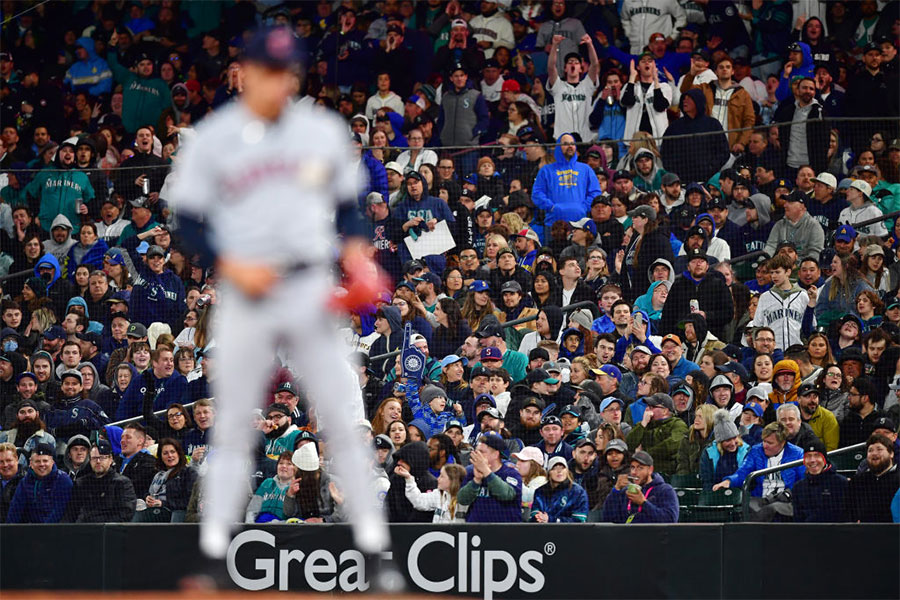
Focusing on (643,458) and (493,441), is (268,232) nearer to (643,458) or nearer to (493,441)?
(493,441)

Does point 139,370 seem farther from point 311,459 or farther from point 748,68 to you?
point 748,68

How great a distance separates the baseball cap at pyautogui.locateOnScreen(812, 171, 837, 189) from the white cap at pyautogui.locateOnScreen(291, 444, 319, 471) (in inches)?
190

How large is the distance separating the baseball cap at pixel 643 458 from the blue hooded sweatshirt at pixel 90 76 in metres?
10.1

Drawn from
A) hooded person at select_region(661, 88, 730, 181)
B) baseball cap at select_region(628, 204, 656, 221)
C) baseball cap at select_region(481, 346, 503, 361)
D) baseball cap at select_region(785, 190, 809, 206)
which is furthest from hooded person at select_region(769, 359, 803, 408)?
baseball cap at select_region(481, 346, 503, 361)

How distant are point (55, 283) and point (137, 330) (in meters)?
0.88

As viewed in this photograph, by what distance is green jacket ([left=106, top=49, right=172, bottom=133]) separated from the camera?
17.3 m

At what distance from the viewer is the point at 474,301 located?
40.9 feet

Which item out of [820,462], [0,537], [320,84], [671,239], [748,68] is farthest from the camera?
[320,84]

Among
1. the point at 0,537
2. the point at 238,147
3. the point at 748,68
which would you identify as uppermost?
the point at 748,68

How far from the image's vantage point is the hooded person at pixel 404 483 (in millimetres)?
11148

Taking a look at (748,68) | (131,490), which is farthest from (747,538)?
(748,68)

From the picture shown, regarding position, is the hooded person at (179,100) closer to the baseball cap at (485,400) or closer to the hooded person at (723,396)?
the baseball cap at (485,400)

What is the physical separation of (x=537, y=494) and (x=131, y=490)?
131 inches

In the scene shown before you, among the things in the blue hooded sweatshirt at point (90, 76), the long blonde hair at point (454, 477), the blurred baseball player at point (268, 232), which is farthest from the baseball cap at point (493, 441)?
the blue hooded sweatshirt at point (90, 76)
